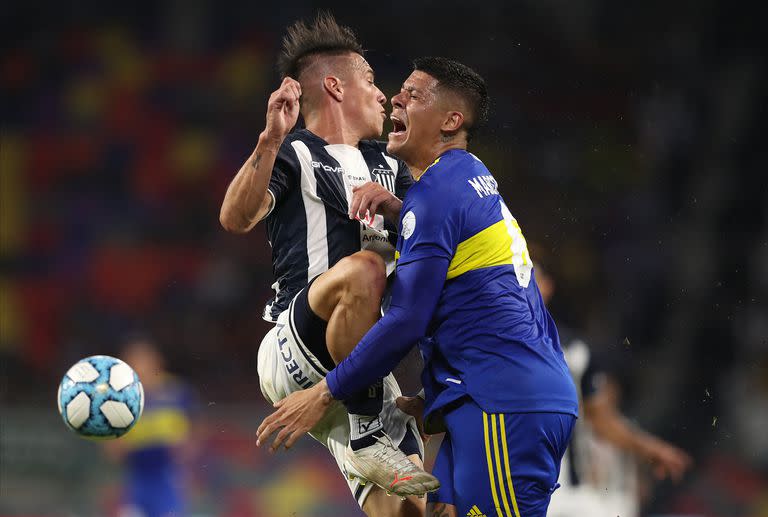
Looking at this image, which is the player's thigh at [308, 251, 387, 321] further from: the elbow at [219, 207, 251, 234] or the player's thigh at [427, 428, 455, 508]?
the player's thigh at [427, 428, 455, 508]

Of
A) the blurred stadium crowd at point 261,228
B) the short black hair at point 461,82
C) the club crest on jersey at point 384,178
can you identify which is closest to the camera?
the short black hair at point 461,82

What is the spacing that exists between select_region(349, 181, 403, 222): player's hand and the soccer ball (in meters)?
1.69

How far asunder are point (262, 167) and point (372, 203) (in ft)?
1.31

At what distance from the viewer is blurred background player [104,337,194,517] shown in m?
8.98

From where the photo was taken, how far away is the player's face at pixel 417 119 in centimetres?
334

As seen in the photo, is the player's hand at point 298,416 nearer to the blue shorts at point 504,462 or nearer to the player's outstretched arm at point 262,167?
the blue shorts at point 504,462

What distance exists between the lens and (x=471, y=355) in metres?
3.01

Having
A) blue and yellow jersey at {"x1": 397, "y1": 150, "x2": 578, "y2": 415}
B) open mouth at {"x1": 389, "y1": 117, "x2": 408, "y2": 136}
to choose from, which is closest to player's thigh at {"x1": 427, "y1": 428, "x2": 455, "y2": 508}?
blue and yellow jersey at {"x1": 397, "y1": 150, "x2": 578, "y2": 415}

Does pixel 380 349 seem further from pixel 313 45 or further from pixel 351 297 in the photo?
pixel 313 45

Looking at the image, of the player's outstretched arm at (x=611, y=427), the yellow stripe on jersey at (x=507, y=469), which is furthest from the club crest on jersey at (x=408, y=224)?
the player's outstretched arm at (x=611, y=427)

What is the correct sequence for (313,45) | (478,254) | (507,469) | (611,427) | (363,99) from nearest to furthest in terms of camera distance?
(507,469) < (478,254) < (363,99) < (313,45) < (611,427)

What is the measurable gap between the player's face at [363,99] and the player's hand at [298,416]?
49.2 inches

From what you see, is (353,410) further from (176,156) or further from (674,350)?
(176,156)

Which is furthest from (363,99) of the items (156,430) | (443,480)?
(156,430)
